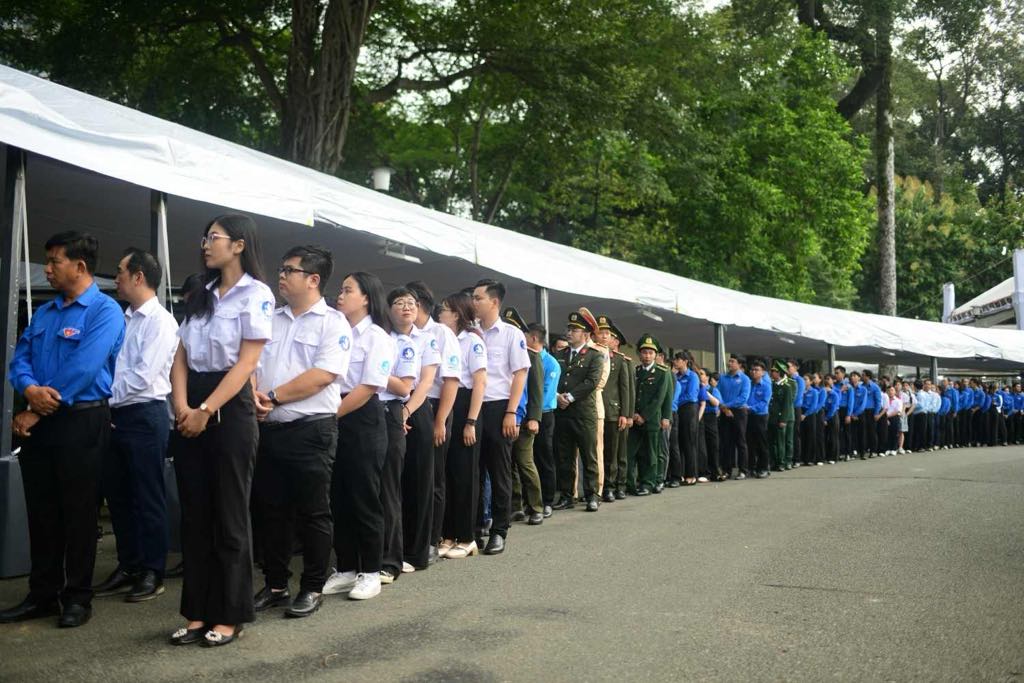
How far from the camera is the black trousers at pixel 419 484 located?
22.7ft

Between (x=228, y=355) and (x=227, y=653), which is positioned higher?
(x=228, y=355)

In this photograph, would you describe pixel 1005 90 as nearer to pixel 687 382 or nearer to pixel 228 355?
pixel 687 382

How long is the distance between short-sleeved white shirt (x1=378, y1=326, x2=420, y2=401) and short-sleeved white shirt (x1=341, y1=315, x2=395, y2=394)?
37cm

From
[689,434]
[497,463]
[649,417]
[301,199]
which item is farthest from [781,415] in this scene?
[301,199]

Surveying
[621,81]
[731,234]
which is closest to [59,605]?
[621,81]

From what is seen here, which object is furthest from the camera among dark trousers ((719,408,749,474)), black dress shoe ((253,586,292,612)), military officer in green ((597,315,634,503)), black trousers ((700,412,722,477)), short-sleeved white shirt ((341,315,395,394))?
dark trousers ((719,408,749,474))

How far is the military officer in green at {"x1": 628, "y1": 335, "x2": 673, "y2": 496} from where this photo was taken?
1312 centimetres

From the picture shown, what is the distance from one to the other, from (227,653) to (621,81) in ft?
51.4

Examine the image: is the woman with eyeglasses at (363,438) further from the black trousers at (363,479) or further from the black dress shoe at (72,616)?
the black dress shoe at (72,616)

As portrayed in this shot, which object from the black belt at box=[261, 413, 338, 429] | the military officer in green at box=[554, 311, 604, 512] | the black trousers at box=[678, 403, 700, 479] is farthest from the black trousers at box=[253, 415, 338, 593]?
the black trousers at box=[678, 403, 700, 479]

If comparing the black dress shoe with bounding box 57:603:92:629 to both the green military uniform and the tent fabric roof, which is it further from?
the green military uniform

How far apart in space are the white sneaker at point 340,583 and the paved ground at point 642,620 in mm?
147

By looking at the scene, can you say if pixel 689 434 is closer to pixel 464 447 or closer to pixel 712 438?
pixel 712 438

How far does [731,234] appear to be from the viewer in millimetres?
29125
